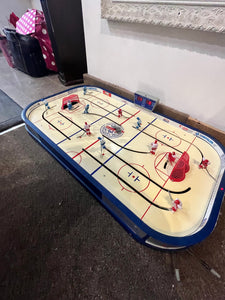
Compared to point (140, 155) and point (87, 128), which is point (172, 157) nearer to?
point (140, 155)

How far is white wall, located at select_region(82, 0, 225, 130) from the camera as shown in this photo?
2.91 ft

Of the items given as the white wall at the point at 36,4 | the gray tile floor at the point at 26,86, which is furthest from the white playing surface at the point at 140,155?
the white wall at the point at 36,4

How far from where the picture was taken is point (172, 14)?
2.77ft

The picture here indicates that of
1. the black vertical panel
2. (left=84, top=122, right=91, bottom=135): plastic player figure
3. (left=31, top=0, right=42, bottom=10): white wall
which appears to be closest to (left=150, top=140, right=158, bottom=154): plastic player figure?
(left=84, top=122, right=91, bottom=135): plastic player figure

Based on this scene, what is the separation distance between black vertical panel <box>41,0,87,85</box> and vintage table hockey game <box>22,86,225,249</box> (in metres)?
0.74

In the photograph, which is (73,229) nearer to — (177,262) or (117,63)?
(177,262)

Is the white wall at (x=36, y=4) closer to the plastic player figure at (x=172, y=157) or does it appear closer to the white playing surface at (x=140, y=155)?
the white playing surface at (x=140, y=155)

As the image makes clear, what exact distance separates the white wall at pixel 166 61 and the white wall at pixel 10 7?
93.2 inches

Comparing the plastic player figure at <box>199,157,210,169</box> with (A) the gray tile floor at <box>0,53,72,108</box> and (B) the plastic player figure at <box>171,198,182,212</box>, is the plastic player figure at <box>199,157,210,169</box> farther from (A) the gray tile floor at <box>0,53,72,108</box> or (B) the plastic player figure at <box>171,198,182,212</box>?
(A) the gray tile floor at <box>0,53,72,108</box>

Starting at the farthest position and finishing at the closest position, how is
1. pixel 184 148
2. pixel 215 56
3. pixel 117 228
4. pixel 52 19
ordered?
pixel 52 19
pixel 184 148
pixel 215 56
pixel 117 228

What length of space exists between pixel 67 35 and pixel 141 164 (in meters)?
1.63

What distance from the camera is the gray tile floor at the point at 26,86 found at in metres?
1.69

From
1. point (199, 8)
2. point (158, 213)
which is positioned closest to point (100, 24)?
point (199, 8)

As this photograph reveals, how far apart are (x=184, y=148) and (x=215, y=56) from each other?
1.75 feet
